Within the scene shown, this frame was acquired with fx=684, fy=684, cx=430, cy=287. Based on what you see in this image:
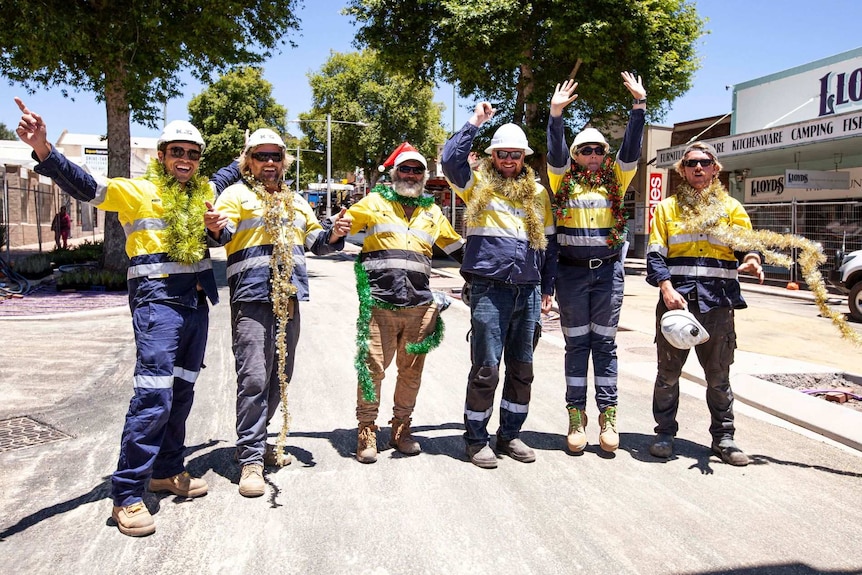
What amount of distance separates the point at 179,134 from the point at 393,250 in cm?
153

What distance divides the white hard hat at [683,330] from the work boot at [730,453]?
78cm

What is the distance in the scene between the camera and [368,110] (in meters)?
47.0

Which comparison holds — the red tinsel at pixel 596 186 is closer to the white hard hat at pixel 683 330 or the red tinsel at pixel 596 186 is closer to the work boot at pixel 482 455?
the white hard hat at pixel 683 330

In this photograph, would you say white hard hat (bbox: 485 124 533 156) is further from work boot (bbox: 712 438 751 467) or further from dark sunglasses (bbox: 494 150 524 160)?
work boot (bbox: 712 438 751 467)

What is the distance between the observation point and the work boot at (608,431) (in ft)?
15.5

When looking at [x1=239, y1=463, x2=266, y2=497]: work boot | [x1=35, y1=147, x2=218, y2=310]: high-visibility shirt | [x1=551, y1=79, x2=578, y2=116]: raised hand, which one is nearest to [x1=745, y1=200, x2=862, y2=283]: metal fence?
[x1=551, y1=79, x2=578, y2=116]: raised hand

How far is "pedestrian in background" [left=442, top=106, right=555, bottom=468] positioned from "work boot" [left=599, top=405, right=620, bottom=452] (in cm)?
51

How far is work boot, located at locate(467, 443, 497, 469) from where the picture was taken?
4512 millimetres

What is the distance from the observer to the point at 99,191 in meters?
3.67

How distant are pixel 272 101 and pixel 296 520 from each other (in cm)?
5107

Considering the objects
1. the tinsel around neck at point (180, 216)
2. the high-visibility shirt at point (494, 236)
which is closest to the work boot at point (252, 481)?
the tinsel around neck at point (180, 216)

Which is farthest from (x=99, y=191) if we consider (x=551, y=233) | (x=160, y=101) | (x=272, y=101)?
(x=272, y=101)

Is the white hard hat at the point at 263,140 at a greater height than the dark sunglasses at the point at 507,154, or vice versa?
the white hard hat at the point at 263,140

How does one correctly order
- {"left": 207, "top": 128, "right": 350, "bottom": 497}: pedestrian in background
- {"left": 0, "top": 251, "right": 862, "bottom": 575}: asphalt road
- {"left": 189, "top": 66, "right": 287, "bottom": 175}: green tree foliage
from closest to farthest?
{"left": 0, "top": 251, "right": 862, "bottom": 575}: asphalt road
{"left": 207, "top": 128, "right": 350, "bottom": 497}: pedestrian in background
{"left": 189, "top": 66, "right": 287, "bottom": 175}: green tree foliage
